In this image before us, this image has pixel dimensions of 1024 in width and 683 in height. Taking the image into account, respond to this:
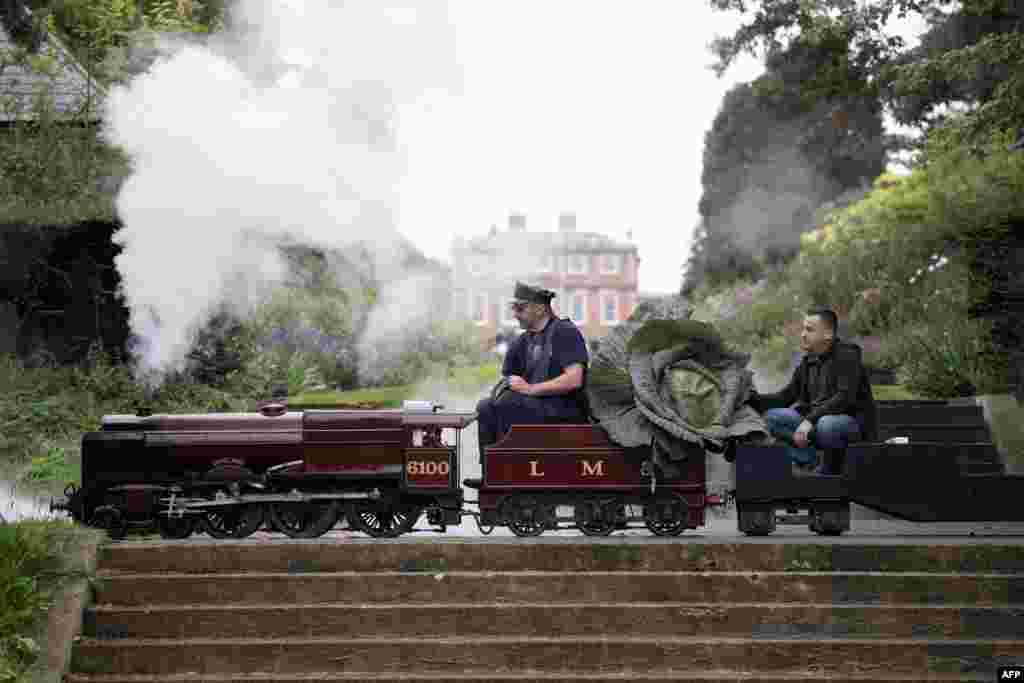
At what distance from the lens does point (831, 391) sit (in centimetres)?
1137

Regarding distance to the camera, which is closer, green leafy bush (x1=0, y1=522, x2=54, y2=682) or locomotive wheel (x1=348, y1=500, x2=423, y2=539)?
green leafy bush (x1=0, y1=522, x2=54, y2=682)

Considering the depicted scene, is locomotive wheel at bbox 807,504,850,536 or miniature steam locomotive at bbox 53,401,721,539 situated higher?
miniature steam locomotive at bbox 53,401,721,539

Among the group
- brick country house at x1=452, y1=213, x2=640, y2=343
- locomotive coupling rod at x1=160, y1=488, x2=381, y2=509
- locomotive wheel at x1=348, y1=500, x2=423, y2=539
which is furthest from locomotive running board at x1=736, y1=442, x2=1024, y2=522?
brick country house at x1=452, y1=213, x2=640, y2=343

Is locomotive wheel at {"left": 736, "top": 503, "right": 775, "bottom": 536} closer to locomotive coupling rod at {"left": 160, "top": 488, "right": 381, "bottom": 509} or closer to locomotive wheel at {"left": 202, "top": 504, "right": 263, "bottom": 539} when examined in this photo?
locomotive coupling rod at {"left": 160, "top": 488, "right": 381, "bottom": 509}

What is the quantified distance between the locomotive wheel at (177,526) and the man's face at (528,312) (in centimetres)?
299

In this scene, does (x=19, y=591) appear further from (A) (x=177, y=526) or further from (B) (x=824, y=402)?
(B) (x=824, y=402)

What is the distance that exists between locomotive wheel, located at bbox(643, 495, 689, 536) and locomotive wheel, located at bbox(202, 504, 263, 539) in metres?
3.00

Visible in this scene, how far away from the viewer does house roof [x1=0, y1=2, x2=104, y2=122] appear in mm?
19312

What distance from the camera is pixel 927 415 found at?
600 inches

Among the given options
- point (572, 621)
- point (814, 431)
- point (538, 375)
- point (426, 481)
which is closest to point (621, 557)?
point (572, 621)

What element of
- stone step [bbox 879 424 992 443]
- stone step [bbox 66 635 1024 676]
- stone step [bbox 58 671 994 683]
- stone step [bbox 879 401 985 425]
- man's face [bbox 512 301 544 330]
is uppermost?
man's face [bbox 512 301 544 330]

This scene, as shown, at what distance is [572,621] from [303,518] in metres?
2.75

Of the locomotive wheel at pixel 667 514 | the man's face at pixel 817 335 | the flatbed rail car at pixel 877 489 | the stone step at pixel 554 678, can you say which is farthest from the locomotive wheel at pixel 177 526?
the man's face at pixel 817 335

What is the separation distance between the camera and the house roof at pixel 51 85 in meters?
19.3
